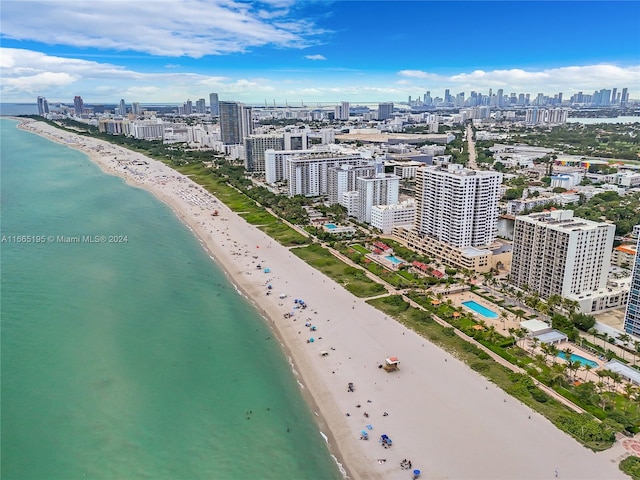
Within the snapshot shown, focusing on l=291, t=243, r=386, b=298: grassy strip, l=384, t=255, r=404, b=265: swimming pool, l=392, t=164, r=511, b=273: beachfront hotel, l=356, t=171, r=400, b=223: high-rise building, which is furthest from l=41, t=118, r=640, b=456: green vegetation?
l=356, t=171, r=400, b=223: high-rise building

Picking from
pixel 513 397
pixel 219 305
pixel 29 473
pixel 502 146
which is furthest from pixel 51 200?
pixel 502 146

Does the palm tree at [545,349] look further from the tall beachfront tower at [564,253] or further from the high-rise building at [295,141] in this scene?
the high-rise building at [295,141]

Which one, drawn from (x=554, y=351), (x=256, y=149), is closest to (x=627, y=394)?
(x=554, y=351)

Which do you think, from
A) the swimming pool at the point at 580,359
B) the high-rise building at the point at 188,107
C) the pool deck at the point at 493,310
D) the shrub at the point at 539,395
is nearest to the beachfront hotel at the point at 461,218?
the pool deck at the point at 493,310

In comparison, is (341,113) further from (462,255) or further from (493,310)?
(493,310)

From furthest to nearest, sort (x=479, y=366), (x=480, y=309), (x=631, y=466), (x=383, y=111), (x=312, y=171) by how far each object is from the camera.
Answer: (x=383, y=111) → (x=312, y=171) → (x=480, y=309) → (x=479, y=366) → (x=631, y=466)
